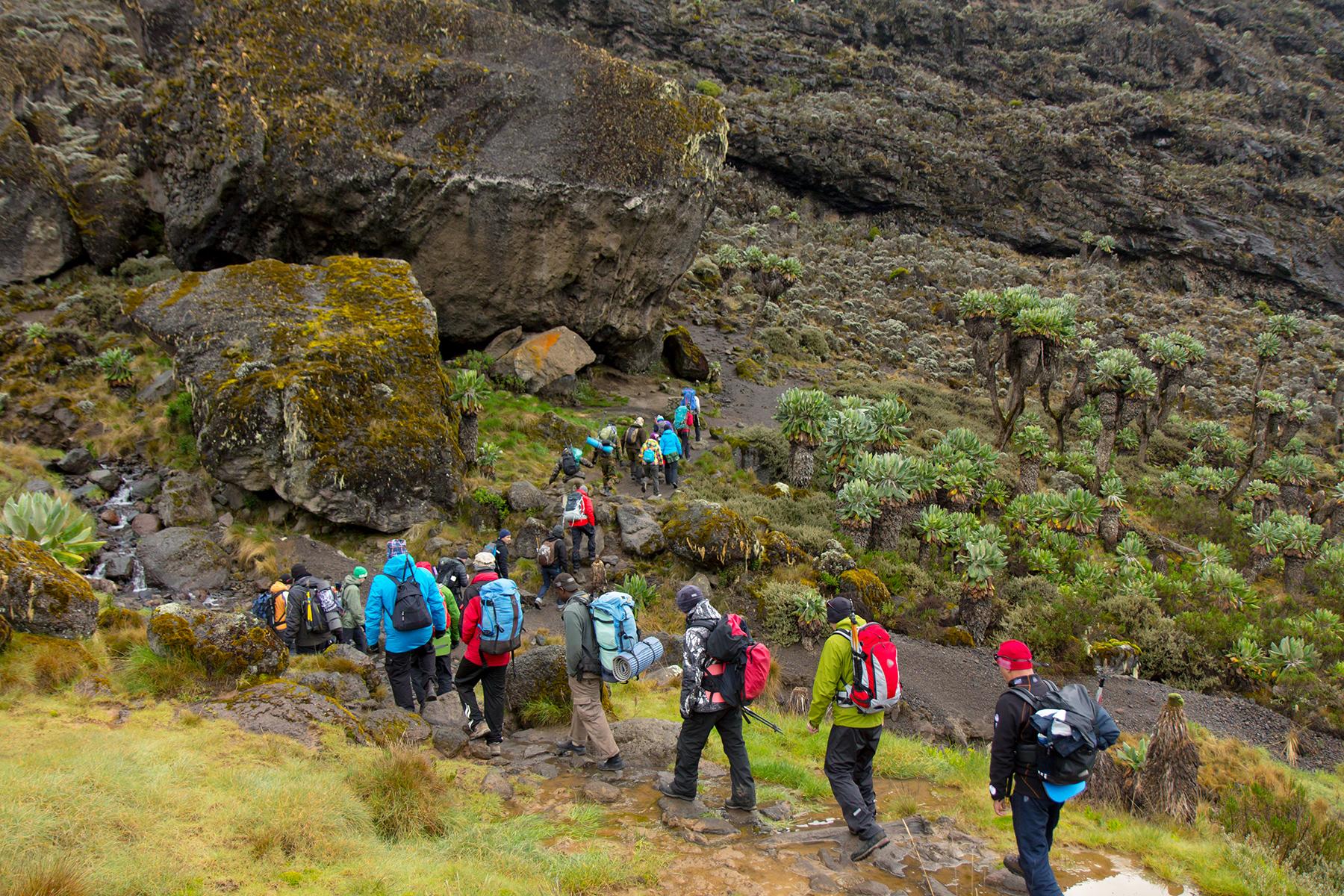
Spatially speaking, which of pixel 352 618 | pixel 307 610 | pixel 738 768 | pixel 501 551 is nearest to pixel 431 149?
pixel 501 551

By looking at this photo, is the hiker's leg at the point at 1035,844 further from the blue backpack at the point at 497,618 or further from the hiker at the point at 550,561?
the hiker at the point at 550,561

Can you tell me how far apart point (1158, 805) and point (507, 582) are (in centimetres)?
696

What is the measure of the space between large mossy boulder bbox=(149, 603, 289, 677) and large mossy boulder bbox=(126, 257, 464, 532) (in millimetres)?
6904

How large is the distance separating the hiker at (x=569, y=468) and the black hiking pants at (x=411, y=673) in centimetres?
868

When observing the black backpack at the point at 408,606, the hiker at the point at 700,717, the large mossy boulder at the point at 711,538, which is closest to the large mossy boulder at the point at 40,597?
the black backpack at the point at 408,606

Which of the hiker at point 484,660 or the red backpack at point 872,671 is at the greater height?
the red backpack at point 872,671

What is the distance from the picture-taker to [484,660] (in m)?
7.13

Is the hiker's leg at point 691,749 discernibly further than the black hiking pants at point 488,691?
No

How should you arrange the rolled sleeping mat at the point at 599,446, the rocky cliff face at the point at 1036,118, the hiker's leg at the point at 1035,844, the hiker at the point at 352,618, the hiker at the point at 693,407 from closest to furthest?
the hiker's leg at the point at 1035,844 → the hiker at the point at 352,618 → the rolled sleeping mat at the point at 599,446 → the hiker at the point at 693,407 → the rocky cliff face at the point at 1036,118

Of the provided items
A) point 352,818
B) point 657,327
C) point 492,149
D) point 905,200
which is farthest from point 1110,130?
point 352,818

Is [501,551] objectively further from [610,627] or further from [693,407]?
[693,407]

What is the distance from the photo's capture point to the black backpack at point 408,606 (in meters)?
7.30

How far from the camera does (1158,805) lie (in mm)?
8234

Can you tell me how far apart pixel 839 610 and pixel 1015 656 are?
3.96 ft
